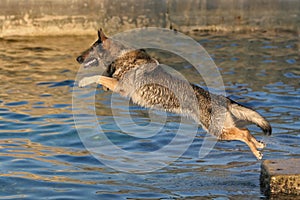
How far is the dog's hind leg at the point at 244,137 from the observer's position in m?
8.20

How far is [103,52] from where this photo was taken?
8.79m

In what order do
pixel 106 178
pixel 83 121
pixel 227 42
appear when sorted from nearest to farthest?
1. pixel 106 178
2. pixel 83 121
3. pixel 227 42

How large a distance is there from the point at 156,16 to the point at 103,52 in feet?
25.1

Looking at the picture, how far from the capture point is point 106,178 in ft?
26.4

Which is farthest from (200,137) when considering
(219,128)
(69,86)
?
(69,86)

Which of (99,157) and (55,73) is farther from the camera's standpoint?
(55,73)

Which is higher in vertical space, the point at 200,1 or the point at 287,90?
the point at 200,1

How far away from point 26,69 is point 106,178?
638 centimetres

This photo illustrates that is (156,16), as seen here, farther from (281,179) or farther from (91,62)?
(281,179)

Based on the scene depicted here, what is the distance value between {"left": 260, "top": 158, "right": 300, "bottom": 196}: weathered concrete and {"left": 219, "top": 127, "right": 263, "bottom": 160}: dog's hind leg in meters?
0.86

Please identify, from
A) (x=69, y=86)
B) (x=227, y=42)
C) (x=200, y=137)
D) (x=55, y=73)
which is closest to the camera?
(x=200, y=137)

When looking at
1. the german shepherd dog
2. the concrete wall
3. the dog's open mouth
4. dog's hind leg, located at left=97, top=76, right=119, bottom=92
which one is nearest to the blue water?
the concrete wall

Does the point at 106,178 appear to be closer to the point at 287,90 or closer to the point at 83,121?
the point at 83,121

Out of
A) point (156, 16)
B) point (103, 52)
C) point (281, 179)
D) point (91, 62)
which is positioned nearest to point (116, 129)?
point (91, 62)
